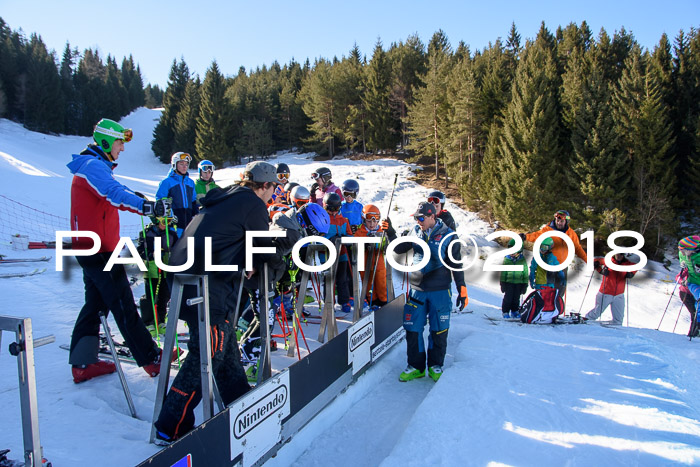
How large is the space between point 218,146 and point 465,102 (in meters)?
27.9

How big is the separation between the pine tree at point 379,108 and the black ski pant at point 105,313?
3914cm

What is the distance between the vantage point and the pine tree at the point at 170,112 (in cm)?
Result: 4881

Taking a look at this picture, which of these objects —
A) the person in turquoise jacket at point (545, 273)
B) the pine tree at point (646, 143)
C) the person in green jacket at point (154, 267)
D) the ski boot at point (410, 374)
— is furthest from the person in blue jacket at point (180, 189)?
the pine tree at point (646, 143)

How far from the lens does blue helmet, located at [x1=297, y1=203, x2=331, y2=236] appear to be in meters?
5.39

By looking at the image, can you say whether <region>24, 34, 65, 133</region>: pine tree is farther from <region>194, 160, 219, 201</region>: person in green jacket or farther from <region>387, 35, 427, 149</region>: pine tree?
<region>194, 160, 219, 201</region>: person in green jacket

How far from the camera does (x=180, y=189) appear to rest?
569 centimetres

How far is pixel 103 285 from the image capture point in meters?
3.63

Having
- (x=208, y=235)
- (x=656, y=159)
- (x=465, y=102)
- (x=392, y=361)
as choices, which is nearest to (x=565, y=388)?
(x=392, y=361)

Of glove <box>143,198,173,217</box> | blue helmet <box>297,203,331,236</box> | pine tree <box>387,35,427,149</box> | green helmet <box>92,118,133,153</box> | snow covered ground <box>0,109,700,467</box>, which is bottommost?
snow covered ground <box>0,109,700,467</box>

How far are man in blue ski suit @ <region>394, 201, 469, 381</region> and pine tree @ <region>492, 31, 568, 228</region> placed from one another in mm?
21524

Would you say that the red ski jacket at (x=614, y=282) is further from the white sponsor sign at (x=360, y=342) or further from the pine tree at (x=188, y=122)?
the pine tree at (x=188, y=122)

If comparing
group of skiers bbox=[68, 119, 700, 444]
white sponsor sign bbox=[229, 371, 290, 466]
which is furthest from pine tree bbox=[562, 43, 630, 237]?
white sponsor sign bbox=[229, 371, 290, 466]

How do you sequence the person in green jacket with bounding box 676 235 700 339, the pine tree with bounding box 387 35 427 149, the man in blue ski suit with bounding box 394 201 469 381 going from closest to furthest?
1. the man in blue ski suit with bounding box 394 201 469 381
2. the person in green jacket with bounding box 676 235 700 339
3. the pine tree with bounding box 387 35 427 149

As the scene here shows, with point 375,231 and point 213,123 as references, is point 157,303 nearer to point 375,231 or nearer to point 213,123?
point 375,231
